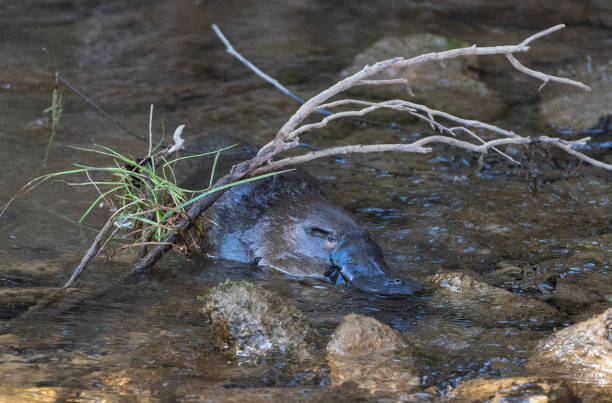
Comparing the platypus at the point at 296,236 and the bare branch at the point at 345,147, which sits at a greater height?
the bare branch at the point at 345,147

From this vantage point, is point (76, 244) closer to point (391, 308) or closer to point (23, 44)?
point (391, 308)

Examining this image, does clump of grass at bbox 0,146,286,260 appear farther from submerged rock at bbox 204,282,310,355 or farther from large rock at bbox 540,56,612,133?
large rock at bbox 540,56,612,133

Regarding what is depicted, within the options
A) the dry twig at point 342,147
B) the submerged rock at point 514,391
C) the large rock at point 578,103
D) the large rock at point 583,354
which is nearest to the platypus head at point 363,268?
the dry twig at point 342,147

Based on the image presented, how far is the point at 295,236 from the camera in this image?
411 cm

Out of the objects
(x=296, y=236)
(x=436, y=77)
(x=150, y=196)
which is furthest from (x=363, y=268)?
(x=436, y=77)

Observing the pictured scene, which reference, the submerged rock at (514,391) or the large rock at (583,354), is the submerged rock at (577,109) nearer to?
the large rock at (583,354)

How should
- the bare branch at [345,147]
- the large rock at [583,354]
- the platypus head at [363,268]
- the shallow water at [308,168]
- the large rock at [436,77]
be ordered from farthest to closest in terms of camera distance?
the large rock at [436,77] → the platypus head at [363,268] → the bare branch at [345,147] → the shallow water at [308,168] → the large rock at [583,354]

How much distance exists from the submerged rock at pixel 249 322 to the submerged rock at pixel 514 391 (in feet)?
2.35

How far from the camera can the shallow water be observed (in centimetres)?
283

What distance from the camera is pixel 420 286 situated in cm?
371

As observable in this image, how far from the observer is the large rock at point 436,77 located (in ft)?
22.4

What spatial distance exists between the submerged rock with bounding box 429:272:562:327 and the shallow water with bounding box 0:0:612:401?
0.20ft

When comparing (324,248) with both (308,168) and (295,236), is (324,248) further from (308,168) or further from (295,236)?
(308,168)

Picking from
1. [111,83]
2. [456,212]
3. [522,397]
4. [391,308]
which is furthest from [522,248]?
[111,83]
